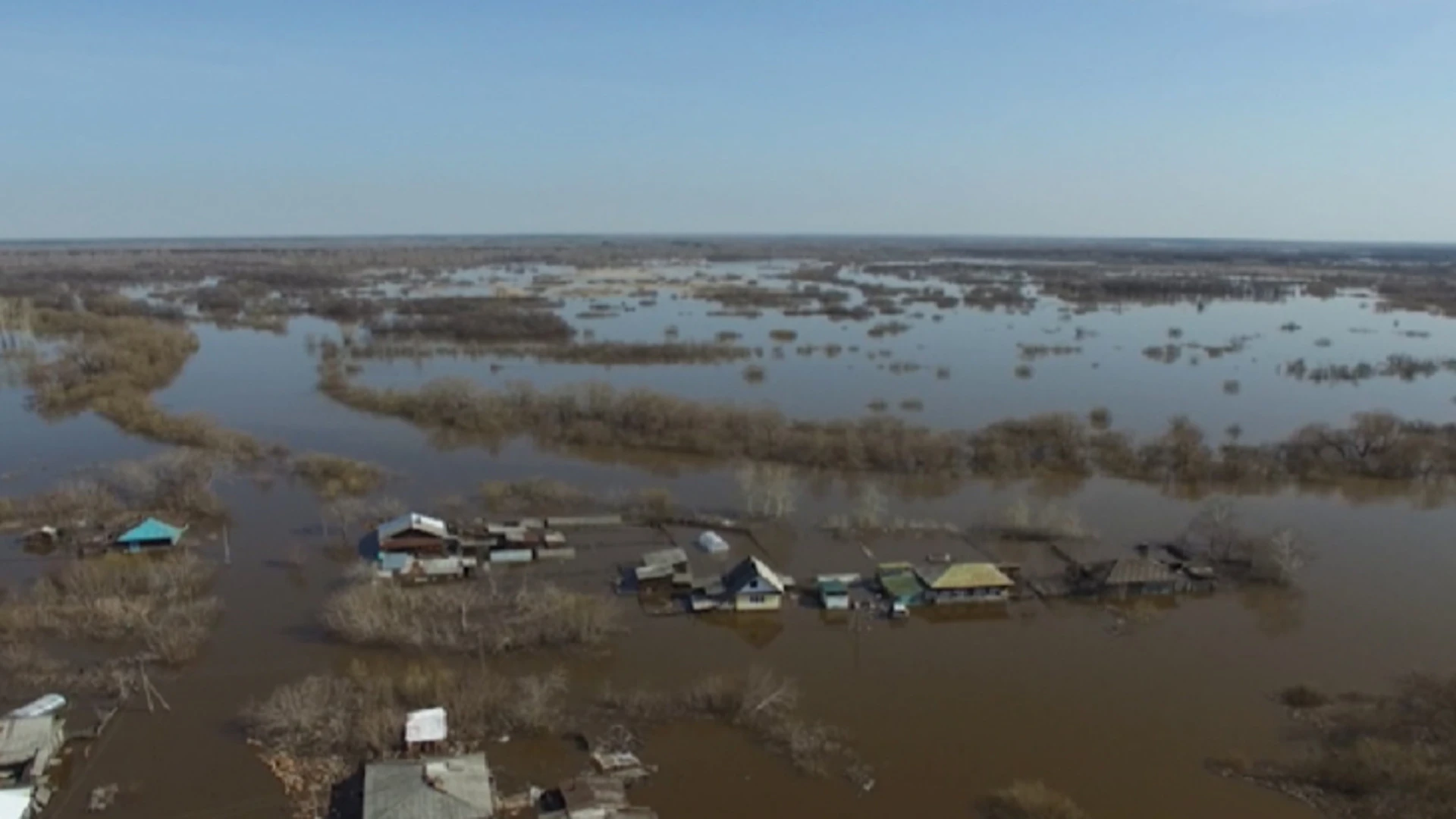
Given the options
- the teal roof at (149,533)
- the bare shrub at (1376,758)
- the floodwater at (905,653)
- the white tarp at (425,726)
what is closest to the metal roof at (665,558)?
the floodwater at (905,653)

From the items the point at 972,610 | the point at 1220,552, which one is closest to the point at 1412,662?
the point at 1220,552

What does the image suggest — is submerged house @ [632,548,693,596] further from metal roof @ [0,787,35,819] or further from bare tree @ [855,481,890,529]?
metal roof @ [0,787,35,819]

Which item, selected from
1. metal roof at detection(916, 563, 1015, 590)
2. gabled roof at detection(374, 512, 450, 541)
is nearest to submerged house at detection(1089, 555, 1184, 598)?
metal roof at detection(916, 563, 1015, 590)

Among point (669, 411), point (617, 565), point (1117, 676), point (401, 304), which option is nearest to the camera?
point (1117, 676)

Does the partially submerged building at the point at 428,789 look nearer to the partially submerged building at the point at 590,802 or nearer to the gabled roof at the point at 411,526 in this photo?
the partially submerged building at the point at 590,802

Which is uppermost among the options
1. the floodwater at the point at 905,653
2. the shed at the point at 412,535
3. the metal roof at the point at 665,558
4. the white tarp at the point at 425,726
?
the shed at the point at 412,535

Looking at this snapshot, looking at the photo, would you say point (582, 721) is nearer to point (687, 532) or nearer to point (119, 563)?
point (687, 532)

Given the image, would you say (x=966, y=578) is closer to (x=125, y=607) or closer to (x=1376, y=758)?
(x=1376, y=758)
